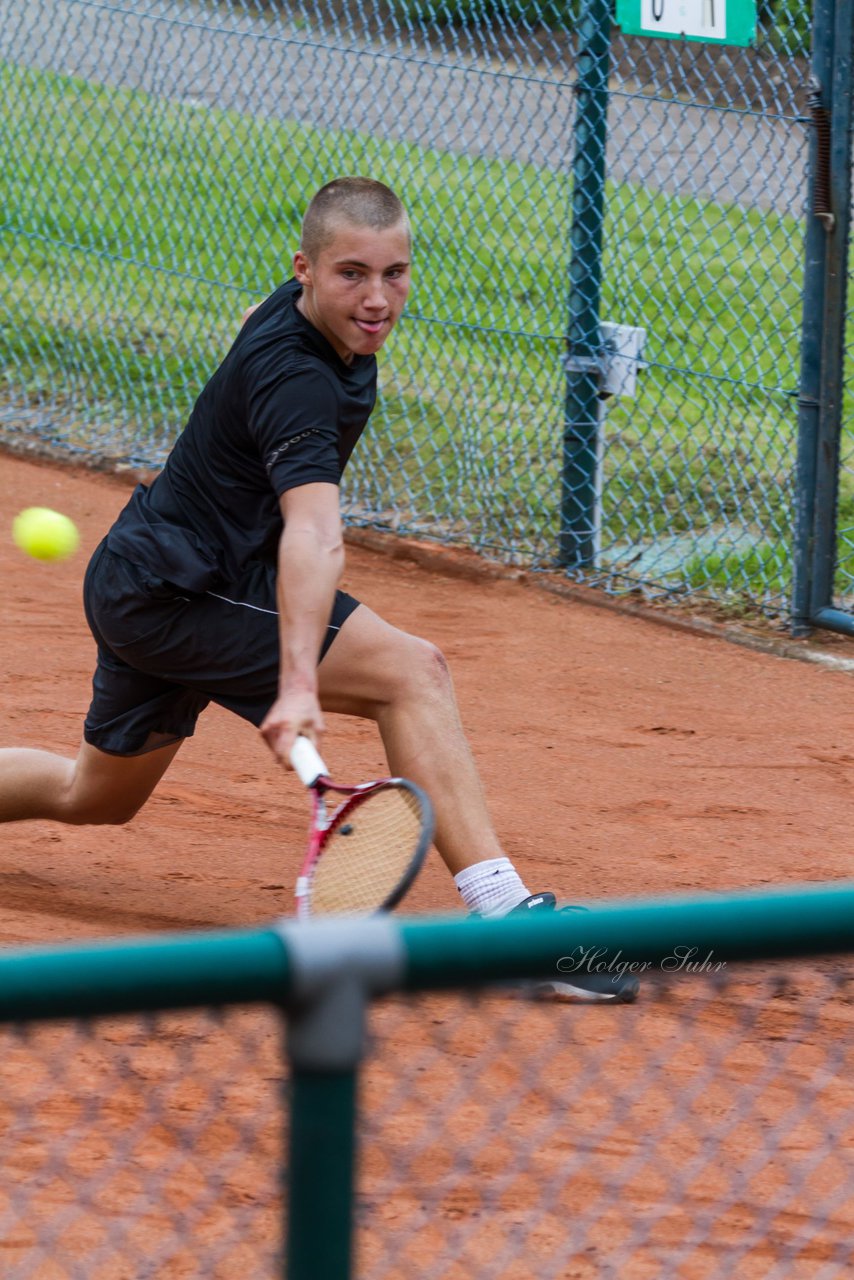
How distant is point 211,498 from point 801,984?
5.07 feet

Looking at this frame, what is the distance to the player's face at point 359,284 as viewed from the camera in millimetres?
3383

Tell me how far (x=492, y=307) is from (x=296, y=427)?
5541 mm

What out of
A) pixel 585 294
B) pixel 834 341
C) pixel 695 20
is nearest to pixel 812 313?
pixel 834 341

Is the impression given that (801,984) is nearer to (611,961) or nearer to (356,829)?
(356,829)

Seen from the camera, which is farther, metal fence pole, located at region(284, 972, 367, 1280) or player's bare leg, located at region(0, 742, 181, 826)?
player's bare leg, located at region(0, 742, 181, 826)

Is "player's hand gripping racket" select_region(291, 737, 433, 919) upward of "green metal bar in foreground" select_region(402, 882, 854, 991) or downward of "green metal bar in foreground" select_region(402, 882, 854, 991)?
downward

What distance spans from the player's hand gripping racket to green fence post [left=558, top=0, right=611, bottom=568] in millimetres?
3467

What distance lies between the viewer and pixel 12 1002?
1.26 metres

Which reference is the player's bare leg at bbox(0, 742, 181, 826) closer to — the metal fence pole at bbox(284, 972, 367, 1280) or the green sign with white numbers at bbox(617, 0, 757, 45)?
the metal fence pole at bbox(284, 972, 367, 1280)

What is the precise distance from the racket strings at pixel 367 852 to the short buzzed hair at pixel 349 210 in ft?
3.63

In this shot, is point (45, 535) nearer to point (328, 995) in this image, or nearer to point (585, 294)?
point (585, 294)

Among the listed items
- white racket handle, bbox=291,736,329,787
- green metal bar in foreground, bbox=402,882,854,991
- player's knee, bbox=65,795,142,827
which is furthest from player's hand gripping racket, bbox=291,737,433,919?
green metal bar in foreground, bbox=402,882,854,991

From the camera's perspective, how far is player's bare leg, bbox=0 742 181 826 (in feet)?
12.2

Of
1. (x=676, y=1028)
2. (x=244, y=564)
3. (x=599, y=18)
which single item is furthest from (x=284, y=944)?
(x=599, y=18)
